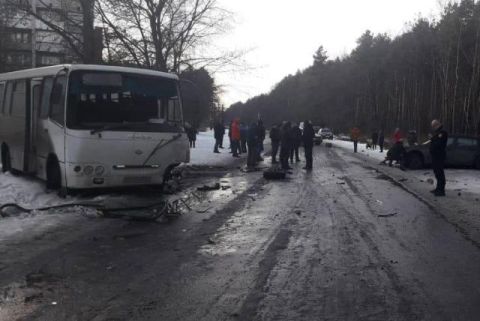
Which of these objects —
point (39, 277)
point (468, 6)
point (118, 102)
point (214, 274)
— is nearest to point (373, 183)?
point (118, 102)

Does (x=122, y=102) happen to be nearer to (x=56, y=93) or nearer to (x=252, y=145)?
(x=56, y=93)

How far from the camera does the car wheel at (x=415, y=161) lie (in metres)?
22.2

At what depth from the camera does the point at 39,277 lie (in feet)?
19.5

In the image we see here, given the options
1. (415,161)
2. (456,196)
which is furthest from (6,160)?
(415,161)

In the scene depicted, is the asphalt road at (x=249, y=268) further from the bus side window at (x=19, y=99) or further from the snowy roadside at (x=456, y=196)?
the bus side window at (x=19, y=99)

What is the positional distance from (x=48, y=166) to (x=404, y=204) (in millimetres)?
7605

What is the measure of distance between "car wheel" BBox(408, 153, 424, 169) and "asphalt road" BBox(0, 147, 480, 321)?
12.0 m

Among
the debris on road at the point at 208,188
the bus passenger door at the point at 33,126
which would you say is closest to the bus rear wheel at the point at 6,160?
the bus passenger door at the point at 33,126

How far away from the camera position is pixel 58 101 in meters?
11.4

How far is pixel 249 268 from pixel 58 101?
269 inches

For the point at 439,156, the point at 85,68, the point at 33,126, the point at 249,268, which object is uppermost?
the point at 85,68

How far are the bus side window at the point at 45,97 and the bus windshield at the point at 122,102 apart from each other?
1100 millimetres

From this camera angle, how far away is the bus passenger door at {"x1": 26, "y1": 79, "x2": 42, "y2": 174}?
41.5 feet

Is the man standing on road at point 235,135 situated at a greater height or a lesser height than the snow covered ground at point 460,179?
greater
